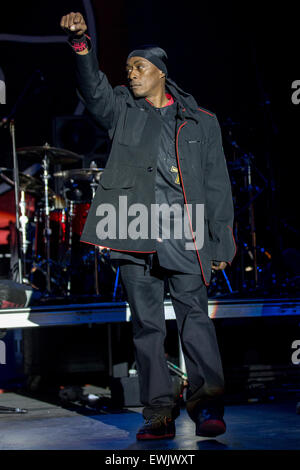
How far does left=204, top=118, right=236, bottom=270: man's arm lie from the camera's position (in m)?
2.86

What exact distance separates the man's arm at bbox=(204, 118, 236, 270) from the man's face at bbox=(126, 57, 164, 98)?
0.39 metres

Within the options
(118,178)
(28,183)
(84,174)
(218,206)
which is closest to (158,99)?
(118,178)

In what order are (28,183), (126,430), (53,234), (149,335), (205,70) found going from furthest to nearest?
1. (205,70)
2. (53,234)
3. (28,183)
4. (126,430)
5. (149,335)

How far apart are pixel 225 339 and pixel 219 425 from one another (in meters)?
2.12

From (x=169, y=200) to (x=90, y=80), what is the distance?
2.13ft

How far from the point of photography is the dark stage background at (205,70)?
21.0ft

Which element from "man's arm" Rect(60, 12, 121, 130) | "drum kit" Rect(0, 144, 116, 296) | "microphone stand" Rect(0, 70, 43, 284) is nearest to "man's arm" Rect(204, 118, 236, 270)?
"man's arm" Rect(60, 12, 121, 130)

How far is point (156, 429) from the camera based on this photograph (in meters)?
2.62

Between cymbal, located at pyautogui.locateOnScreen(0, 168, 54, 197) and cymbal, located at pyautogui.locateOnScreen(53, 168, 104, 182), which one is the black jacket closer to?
cymbal, located at pyautogui.locateOnScreen(53, 168, 104, 182)

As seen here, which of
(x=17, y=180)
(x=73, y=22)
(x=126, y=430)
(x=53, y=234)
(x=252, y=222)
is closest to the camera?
(x=73, y=22)

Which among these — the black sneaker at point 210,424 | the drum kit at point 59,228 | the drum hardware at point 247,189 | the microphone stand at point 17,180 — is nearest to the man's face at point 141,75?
the black sneaker at point 210,424

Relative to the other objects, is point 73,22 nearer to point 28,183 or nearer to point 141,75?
point 141,75
